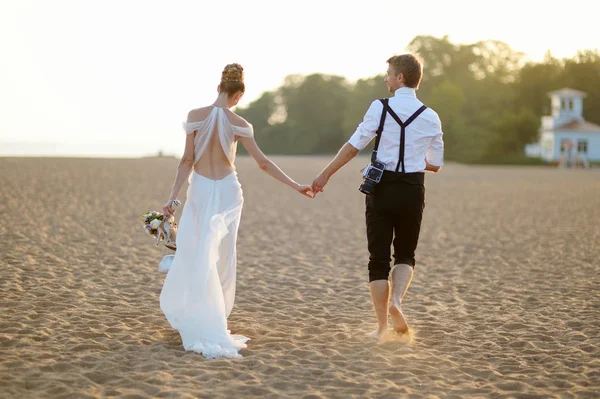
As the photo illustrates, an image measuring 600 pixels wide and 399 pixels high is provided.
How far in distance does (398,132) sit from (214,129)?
1.31m

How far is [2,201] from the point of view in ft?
55.2

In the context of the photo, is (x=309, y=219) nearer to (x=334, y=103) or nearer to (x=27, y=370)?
(x=27, y=370)

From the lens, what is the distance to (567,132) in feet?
220

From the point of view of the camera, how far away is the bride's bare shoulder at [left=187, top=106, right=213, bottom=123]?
18.6 feet

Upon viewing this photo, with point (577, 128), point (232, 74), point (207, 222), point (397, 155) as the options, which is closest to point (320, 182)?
point (397, 155)

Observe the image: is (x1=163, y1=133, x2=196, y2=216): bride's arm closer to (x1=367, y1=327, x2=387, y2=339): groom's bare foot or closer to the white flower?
the white flower

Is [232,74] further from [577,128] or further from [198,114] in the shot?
[577,128]

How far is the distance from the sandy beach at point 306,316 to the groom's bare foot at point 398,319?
10cm

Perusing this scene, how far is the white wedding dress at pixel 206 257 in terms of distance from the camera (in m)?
5.59

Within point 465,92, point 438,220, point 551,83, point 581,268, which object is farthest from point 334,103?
point 581,268

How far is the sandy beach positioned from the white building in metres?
54.0

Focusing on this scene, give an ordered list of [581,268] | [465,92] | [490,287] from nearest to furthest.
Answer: [490,287] → [581,268] → [465,92]

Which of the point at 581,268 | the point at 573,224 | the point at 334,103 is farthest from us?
the point at 334,103

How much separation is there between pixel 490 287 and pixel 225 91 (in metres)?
4.66
